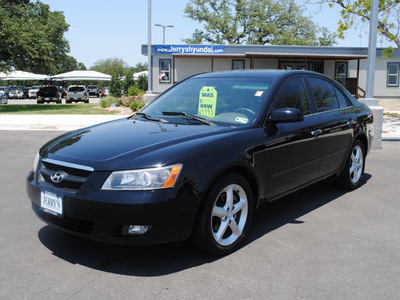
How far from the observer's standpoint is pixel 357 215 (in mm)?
4742

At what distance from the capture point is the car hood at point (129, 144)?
10.3 feet

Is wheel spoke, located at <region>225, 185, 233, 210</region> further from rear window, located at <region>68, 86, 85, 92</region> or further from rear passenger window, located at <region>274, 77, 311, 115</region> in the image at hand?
rear window, located at <region>68, 86, 85, 92</region>

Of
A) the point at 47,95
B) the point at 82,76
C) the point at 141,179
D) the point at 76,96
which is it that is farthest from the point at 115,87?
the point at 141,179

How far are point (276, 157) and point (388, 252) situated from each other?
132 centimetres

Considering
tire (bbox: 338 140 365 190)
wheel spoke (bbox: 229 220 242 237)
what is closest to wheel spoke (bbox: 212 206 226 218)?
wheel spoke (bbox: 229 220 242 237)

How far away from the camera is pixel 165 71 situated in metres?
29.4

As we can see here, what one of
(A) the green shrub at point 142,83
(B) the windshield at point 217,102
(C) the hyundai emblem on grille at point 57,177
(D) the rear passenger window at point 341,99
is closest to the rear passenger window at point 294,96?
(B) the windshield at point 217,102

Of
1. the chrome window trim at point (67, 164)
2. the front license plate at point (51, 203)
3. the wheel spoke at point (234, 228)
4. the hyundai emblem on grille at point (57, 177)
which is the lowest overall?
the wheel spoke at point (234, 228)

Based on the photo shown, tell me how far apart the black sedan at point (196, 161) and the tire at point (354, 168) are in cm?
45

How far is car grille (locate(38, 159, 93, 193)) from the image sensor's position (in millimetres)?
3164

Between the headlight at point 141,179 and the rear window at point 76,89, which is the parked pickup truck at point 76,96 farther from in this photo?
the headlight at point 141,179

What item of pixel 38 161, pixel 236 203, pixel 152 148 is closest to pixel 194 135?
pixel 152 148

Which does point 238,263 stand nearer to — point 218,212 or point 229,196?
point 218,212

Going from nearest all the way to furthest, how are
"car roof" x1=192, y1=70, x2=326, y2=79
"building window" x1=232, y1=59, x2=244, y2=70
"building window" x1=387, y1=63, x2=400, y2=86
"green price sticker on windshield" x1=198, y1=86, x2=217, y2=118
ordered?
"green price sticker on windshield" x1=198, y1=86, x2=217, y2=118
"car roof" x1=192, y1=70, x2=326, y2=79
"building window" x1=387, y1=63, x2=400, y2=86
"building window" x1=232, y1=59, x2=244, y2=70
